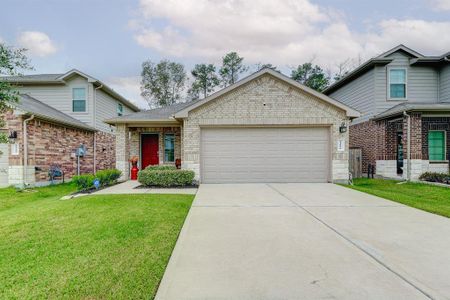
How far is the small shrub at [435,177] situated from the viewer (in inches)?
419

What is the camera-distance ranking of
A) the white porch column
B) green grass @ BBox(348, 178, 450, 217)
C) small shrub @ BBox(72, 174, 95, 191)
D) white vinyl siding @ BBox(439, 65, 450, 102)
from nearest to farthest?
green grass @ BBox(348, 178, 450, 217) → small shrub @ BBox(72, 174, 95, 191) → the white porch column → white vinyl siding @ BBox(439, 65, 450, 102)

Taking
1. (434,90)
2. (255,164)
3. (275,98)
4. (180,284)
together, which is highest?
(434,90)

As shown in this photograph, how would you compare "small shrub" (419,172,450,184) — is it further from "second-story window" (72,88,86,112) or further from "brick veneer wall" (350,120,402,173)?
"second-story window" (72,88,86,112)

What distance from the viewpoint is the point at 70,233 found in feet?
14.3

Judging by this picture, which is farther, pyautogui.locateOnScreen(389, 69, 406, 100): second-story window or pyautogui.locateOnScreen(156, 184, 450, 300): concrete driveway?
pyautogui.locateOnScreen(389, 69, 406, 100): second-story window

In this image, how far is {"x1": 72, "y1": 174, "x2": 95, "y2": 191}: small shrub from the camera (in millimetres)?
8883

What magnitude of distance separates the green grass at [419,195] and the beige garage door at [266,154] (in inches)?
91.9

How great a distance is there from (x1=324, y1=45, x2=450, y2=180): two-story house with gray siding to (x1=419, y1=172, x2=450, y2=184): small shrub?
0.33 m

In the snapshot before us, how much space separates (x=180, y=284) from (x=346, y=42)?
27.1 m

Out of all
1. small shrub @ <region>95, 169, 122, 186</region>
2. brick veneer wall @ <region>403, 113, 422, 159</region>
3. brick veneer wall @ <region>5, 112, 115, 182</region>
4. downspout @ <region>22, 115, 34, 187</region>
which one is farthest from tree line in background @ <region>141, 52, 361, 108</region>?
downspout @ <region>22, 115, 34, 187</region>

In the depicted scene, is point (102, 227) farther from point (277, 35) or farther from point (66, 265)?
point (277, 35)

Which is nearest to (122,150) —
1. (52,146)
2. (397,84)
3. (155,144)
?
(155,144)

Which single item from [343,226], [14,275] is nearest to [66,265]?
[14,275]

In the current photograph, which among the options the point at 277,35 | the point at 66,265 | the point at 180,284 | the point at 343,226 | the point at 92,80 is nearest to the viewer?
the point at 180,284
